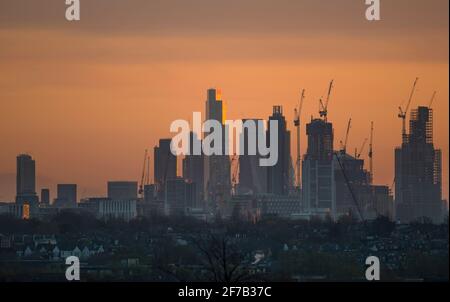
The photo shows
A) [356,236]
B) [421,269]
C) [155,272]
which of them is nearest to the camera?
[155,272]

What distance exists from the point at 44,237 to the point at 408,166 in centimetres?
7798

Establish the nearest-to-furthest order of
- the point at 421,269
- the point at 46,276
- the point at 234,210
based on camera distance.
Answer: the point at 46,276 → the point at 421,269 → the point at 234,210

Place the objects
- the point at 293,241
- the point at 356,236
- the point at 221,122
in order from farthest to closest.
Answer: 1. the point at 221,122
2. the point at 356,236
3. the point at 293,241

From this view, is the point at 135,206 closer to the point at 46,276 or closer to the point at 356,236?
the point at 356,236

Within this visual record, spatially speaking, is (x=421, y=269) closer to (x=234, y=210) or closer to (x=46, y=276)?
(x=46, y=276)

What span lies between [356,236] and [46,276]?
50.3m

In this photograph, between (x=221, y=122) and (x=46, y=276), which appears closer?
(x=46, y=276)

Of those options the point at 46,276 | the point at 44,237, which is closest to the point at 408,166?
the point at 44,237

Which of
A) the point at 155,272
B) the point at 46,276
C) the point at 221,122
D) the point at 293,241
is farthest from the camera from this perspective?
the point at 221,122

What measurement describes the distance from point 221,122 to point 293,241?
41952mm

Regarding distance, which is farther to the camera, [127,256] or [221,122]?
[221,122]

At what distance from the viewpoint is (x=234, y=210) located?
180625mm

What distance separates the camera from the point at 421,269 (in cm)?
10344
